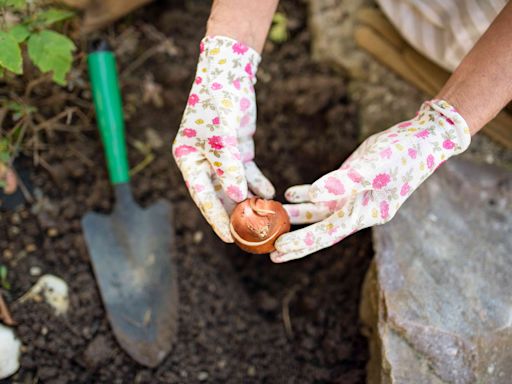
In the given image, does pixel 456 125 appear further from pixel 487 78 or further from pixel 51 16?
pixel 51 16

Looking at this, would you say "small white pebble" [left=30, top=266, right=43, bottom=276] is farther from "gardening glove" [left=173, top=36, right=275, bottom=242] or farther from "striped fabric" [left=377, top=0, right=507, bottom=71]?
"striped fabric" [left=377, top=0, right=507, bottom=71]

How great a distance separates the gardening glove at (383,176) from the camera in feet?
3.50

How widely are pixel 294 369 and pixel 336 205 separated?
49 centimetres

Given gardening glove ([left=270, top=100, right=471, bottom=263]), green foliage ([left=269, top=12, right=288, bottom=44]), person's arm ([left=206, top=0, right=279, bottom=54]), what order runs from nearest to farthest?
gardening glove ([left=270, top=100, right=471, bottom=263]), person's arm ([left=206, top=0, right=279, bottom=54]), green foliage ([left=269, top=12, right=288, bottom=44])

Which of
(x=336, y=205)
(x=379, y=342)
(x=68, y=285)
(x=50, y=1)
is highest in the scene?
(x=336, y=205)

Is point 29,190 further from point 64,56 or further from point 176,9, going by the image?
point 176,9

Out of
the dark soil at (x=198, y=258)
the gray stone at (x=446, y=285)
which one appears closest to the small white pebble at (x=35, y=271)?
the dark soil at (x=198, y=258)

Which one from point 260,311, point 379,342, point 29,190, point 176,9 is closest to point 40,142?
point 29,190

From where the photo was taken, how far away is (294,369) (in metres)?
1.44

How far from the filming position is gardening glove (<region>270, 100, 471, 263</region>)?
107cm

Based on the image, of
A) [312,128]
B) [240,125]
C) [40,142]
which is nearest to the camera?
[240,125]

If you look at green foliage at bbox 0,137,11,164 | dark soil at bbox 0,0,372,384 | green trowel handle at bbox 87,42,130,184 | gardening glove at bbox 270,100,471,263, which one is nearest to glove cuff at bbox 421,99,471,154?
gardening glove at bbox 270,100,471,263

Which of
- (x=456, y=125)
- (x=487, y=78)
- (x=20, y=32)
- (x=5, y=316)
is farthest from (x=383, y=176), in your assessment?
(x=5, y=316)

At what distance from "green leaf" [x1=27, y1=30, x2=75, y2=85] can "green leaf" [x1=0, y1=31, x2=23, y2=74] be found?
0.25ft
